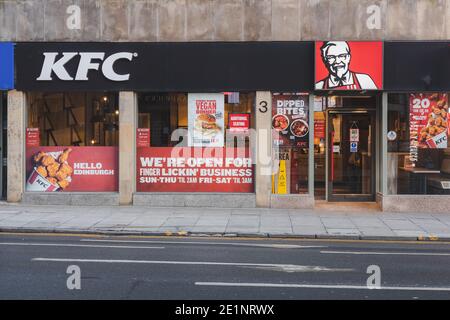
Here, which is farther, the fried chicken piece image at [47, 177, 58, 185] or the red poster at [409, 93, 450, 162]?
the fried chicken piece image at [47, 177, 58, 185]

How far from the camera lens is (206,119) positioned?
52.5 ft

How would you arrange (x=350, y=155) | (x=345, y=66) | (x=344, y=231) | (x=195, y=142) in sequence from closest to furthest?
1. (x=344, y=231)
2. (x=345, y=66)
3. (x=195, y=142)
4. (x=350, y=155)

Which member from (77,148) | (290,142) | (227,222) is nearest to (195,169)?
(290,142)

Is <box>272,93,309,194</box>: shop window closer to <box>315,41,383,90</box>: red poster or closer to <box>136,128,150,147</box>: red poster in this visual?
<box>315,41,383,90</box>: red poster

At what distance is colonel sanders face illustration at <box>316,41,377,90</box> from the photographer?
1546cm

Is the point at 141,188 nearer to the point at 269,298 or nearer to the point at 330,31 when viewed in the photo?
the point at 330,31

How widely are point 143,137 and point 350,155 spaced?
6209 mm

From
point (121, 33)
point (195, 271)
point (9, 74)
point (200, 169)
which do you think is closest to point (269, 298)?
point (195, 271)

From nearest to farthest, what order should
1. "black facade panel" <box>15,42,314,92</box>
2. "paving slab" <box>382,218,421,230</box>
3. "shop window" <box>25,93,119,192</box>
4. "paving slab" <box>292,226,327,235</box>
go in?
"paving slab" <box>292,226,327,235</box> → "paving slab" <box>382,218,421,230</box> → "black facade panel" <box>15,42,314,92</box> → "shop window" <box>25,93,119,192</box>

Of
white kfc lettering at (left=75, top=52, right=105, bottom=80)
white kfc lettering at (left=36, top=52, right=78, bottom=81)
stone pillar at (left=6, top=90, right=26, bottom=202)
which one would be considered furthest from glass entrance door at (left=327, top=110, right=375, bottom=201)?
stone pillar at (left=6, top=90, right=26, bottom=202)

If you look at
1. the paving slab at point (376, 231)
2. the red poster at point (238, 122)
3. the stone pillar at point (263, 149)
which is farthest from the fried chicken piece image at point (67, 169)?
the paving slab at point (376, 231)

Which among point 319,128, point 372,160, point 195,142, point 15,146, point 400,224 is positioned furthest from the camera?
point 372,160

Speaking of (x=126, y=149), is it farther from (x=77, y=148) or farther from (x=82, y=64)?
(x=82, y=64)

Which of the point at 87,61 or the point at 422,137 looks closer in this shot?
the point at 422,137
